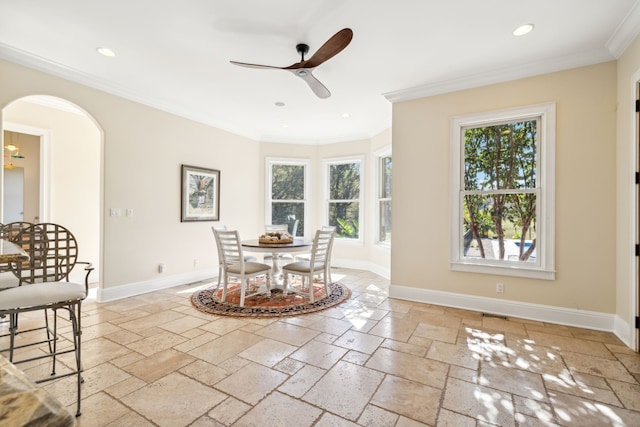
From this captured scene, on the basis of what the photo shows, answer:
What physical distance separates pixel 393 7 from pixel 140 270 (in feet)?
14.1

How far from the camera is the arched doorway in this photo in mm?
4137

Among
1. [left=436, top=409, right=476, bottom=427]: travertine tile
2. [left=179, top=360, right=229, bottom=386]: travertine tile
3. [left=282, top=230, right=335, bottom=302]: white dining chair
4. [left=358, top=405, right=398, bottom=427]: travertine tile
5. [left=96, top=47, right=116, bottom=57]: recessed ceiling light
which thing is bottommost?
[left=436, top=409, right=476, bottom=427]: travertine tile

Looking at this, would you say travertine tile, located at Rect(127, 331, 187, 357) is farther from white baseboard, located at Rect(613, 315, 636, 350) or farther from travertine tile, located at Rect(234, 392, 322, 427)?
white baseboard, located at Rect(613, 315, 636, 350)

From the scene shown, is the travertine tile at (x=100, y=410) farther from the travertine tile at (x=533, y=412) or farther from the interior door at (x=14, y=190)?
the interior door at (x=14, y=190)

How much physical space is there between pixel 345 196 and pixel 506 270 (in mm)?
3405

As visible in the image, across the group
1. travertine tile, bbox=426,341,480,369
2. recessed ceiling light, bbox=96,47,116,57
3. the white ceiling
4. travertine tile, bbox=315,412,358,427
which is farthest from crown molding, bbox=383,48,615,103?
travertine tile, bbox=315,412,358,427

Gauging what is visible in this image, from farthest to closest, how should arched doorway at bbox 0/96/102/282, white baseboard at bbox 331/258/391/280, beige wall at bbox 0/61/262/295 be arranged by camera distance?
1. white baseboard at bbox 331/258/391/280
2. arched doorway at bbox 0/96/102/282
3. beige wall at bbox 0/61/262/295

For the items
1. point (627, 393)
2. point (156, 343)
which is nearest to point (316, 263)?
point (156, 343)

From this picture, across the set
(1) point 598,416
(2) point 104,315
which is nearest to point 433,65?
(1) point 598,416

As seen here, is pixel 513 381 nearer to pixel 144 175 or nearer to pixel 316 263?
pixel 316 263

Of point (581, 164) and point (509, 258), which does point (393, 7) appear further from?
point (509, 258)

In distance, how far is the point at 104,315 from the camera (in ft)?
10.8

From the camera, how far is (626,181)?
274cm

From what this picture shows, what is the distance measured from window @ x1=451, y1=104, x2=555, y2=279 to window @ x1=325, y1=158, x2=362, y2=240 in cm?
252
